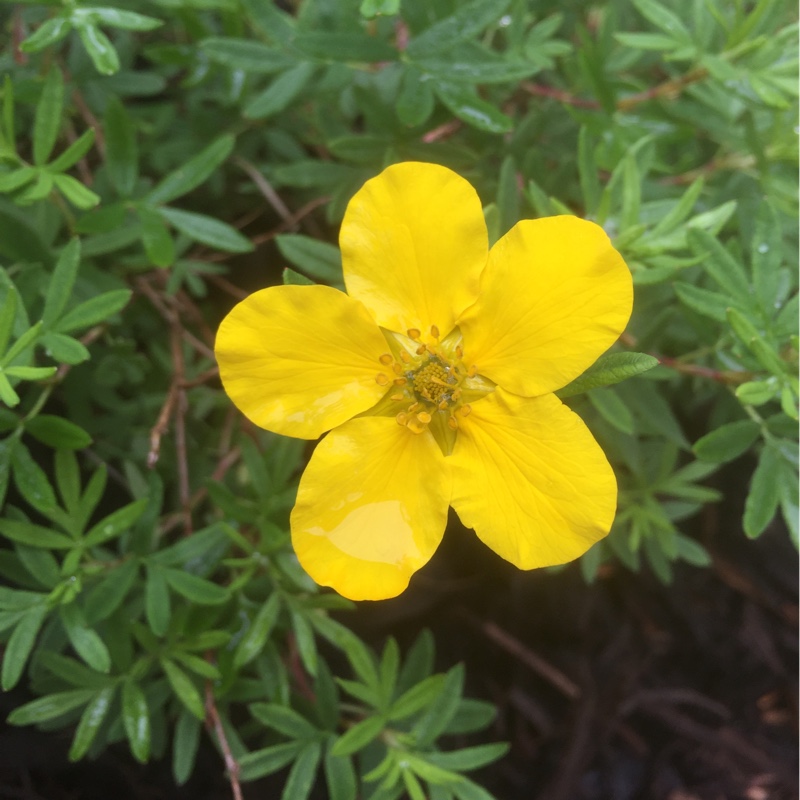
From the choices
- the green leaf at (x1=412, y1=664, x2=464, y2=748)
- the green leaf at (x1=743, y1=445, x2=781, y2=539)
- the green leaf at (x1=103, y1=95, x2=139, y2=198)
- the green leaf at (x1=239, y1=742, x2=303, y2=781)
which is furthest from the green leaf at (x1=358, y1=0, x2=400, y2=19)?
the green leaf at (x1=239, y1=742, x2=303, y2=781)

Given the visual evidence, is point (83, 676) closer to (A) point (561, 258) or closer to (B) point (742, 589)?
(A) point (561, 258)

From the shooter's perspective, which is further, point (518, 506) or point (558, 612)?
point (558, 612)

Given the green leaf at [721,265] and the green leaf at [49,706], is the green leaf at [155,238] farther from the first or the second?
the green leaf at [721,265]

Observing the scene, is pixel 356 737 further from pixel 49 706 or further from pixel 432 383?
pixel 432 383

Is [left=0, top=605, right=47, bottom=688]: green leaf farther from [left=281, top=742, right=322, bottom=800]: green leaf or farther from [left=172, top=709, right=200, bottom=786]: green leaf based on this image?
[left=281, top=742, right=322, bottom=800]: green leaf

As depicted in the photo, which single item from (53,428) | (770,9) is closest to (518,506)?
(53,428)

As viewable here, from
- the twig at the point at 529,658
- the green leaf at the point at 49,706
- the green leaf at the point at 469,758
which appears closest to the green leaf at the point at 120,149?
the green leaf at the point at 49,706
